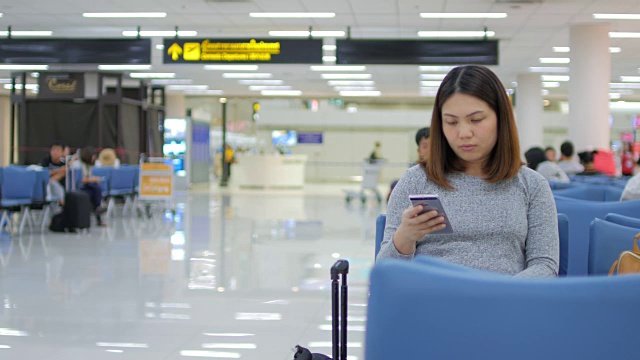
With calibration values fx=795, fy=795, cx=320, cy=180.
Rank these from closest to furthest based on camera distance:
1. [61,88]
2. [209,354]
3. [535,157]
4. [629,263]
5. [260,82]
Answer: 1. [629,263]
2. [209,354]
3. [535,157]
4. [61,88]
5. [260,82]

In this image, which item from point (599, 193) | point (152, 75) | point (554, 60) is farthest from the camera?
point (152, 75)

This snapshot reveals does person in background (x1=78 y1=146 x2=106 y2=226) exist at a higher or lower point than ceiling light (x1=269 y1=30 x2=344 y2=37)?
lower

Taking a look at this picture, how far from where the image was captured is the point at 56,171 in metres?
11.8

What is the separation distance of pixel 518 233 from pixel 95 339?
2869mm

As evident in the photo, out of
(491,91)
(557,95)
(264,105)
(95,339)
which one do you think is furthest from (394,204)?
(264,105)

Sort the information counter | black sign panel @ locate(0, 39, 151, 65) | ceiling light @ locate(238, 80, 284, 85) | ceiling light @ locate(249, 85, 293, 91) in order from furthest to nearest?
1. the information counter
2. ceiling light @ locate(249, 85, 293, 91)
3. ceiling light @ locate(238, 80, 284, 85)
4. black sign panel @ locate(0, 39, 151, 65)

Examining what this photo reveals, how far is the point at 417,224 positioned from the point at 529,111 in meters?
19.1

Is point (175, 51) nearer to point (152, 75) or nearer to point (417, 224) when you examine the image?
point (152, 75)

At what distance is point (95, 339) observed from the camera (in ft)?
14.2

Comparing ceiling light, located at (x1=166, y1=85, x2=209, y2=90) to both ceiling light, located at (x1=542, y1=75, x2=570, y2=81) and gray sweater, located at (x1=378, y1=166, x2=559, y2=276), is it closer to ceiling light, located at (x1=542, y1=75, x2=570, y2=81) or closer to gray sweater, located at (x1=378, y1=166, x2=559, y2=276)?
ceiling light, located at (x1=542, y1=75, x2=570, y2=81)

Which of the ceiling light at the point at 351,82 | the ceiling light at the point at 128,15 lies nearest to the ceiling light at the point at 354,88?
the ceiling light at the point at 351,82

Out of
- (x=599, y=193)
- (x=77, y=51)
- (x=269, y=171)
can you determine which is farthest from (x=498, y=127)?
(x=269, y=171)

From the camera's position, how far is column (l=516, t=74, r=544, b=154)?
20.2 m

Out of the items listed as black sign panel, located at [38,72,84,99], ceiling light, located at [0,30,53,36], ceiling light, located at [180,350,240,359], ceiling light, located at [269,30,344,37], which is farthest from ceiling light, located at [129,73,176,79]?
ceiling light, located at [180,350,240,359]
